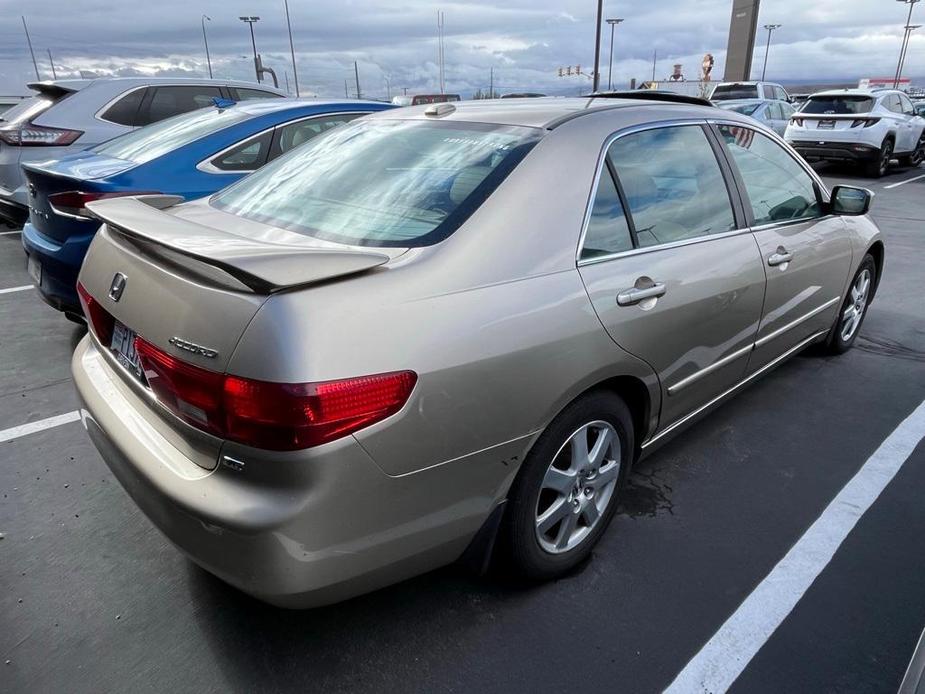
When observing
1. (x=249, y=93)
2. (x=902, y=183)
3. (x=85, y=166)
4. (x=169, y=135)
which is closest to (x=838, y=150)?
(x=902, y=183)

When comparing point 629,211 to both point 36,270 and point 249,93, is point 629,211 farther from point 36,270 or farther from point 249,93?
point 249,93

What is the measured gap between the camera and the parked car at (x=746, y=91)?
17734 mm

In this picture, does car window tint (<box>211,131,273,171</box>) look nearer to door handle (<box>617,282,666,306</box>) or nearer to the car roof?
the car roof

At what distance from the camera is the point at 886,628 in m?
2.12

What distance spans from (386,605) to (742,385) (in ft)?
6.67

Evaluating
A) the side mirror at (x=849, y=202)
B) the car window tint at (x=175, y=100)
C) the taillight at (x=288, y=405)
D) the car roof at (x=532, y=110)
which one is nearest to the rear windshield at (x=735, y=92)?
the car window tint at (x=175, y=100)

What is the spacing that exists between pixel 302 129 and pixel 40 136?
10.4 ft

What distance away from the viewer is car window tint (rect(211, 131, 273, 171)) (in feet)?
14.2

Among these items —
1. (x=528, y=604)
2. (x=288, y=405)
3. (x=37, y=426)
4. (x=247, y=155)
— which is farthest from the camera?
(x=247, y=155)

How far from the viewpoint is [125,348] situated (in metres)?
2.05

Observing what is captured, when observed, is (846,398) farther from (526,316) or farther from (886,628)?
(526,316)

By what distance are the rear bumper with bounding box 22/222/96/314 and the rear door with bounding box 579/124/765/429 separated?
9.39ft

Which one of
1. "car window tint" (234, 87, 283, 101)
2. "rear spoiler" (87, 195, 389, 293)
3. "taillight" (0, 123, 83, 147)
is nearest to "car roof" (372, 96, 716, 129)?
"rear spoiler" (87, 195, 389, 293)

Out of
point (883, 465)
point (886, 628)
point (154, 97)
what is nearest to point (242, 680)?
point (886, 628)
